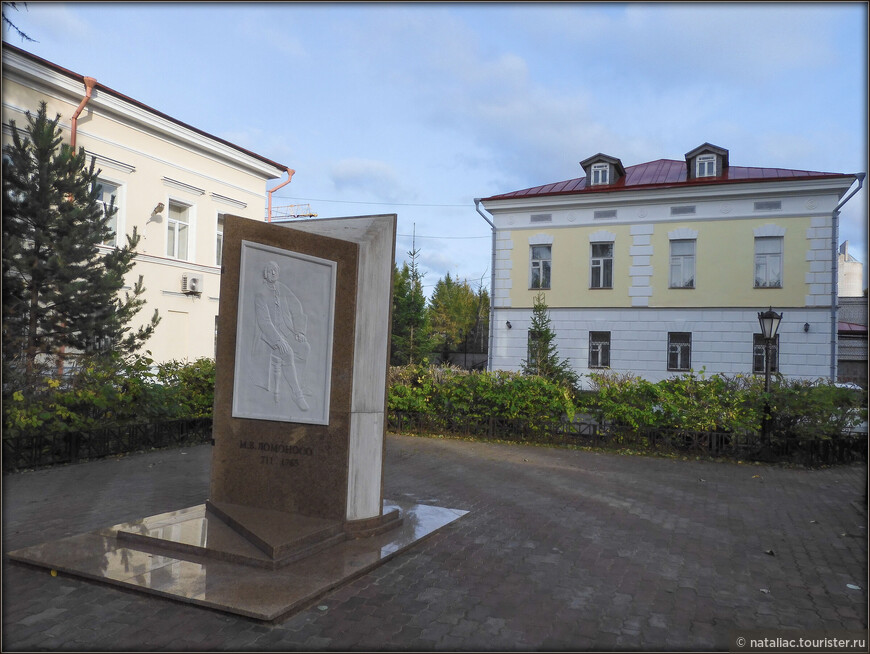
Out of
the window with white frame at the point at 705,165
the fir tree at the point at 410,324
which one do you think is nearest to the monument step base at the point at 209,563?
the window with white frame at the point at 705,165

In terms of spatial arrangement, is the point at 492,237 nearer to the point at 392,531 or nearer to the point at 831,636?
the point at 392,531

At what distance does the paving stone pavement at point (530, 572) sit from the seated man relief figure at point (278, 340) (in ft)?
6.34

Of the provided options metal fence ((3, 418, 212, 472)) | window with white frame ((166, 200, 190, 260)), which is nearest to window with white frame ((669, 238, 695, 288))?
window with white frame ((166, 200, 190, 260))

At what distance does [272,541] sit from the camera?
193 inches

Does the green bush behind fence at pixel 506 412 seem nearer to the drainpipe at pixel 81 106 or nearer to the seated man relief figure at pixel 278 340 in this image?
the seated man relief figure at pixel 278 340

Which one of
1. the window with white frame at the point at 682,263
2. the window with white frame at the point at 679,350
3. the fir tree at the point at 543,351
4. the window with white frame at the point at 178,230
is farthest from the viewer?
the window with white frame at the point at 682,263

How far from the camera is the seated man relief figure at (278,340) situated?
5.84 meters

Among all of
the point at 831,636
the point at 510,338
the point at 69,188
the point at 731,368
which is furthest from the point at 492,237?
the point at 831,636

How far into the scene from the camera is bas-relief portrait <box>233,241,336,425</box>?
18.9ft

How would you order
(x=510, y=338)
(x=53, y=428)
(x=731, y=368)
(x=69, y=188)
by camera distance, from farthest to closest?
(x=510, y=338) < (x=731, y=368) < (x=69, y=188) < (x=53, y=428)

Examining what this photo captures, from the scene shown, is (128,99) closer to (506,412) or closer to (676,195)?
(506,412)

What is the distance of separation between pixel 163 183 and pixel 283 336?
51.3 feet

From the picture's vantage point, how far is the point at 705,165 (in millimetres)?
23859

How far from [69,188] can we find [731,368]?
68.4 ft
